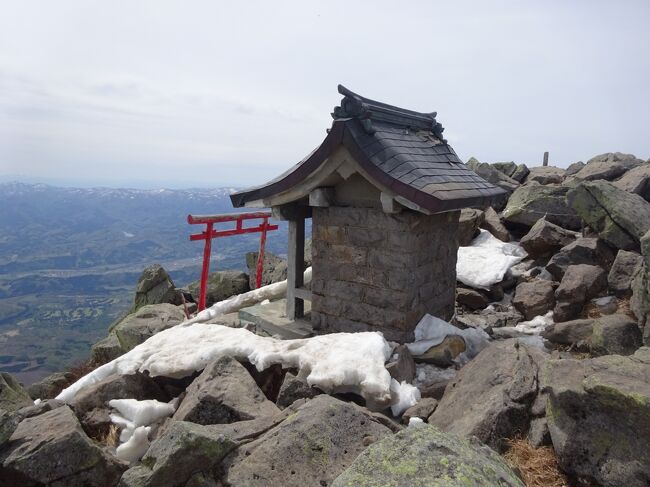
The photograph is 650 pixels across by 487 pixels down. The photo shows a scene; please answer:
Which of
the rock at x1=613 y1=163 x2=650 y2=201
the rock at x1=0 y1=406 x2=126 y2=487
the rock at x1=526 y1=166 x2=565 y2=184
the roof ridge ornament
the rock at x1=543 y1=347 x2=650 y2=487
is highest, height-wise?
the roof ridge ornament

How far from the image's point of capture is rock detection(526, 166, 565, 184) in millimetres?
16516

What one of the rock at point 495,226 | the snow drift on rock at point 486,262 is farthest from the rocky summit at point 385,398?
the rock at point 495,226

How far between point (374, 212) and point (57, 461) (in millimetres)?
4558

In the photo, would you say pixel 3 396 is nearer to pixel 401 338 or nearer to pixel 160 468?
pixel 160 468

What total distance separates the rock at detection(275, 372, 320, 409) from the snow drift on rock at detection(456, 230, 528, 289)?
611 cm

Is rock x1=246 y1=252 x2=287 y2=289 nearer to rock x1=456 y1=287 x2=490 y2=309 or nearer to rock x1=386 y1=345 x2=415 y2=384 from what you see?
rock x1=456 y1=287 x2=490 y2=309

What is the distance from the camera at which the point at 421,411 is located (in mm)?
4902

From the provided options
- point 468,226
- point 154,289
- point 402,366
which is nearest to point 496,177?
point 468,226


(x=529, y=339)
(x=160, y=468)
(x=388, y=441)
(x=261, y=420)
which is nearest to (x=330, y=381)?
(x=261, y=420)

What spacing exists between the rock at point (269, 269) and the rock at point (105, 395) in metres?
6.67

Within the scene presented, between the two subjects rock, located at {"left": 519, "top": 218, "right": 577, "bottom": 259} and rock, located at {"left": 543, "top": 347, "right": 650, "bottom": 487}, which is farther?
rock, located at {"left": 519, "top": 218, "right": 577, "bottom": 259}

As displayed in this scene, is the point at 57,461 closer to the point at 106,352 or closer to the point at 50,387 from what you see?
the point at 50,387

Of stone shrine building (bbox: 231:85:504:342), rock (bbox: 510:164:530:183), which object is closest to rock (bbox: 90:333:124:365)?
stone shrine building (bbox: 231:85:504:342)

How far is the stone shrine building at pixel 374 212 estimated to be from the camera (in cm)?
612
